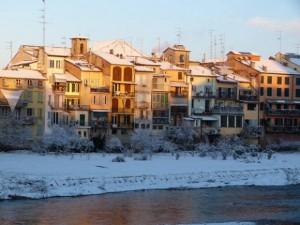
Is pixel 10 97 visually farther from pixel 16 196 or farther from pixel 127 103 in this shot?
pixel 16 196

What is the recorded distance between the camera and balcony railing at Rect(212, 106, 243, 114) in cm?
8894

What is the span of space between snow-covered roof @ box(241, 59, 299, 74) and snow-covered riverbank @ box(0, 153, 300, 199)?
39598 millimetres

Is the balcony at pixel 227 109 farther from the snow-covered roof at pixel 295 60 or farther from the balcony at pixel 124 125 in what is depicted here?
A: the snow-covered roof at pixel 295 60

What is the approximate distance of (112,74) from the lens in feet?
265

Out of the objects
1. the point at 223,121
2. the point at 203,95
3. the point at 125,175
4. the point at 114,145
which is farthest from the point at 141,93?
the point at 125,175

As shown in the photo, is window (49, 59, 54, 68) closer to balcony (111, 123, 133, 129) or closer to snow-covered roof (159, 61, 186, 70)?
balcony (111, 123, 133, 129)

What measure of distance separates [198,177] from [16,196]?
1457 centimetres

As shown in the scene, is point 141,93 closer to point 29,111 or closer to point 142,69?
point 142,69

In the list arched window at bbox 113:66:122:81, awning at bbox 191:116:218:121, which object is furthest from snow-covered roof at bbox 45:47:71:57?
awning at bbox 191:116:218:121

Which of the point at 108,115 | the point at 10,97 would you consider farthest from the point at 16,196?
the point at 108,115

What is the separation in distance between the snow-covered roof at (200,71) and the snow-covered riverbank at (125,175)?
31.7 m

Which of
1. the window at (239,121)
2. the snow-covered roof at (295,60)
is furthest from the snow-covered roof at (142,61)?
the snow-covered roof at (295,60)

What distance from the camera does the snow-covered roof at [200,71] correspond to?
90.1 m

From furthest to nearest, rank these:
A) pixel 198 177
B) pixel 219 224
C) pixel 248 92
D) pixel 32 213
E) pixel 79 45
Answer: pixel 248 92, pixel 79 45, pixel 198 177, pixel 32 213, pixel 219 224
